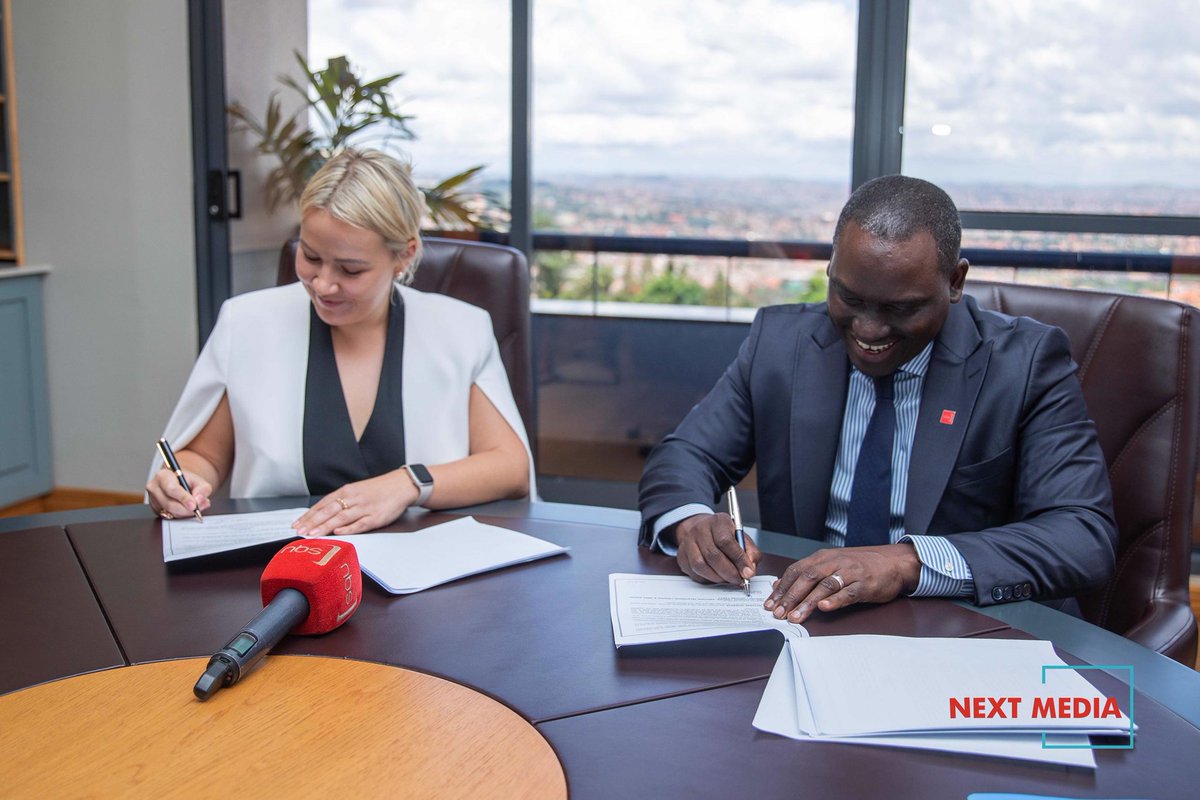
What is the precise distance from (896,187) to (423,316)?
889 millimetres

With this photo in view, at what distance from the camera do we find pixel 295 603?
1.15 metres

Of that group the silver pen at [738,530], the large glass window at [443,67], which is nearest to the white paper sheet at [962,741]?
the silver pen at [738,530]

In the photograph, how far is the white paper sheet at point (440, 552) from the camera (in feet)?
4.41

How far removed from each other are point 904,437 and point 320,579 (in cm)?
95

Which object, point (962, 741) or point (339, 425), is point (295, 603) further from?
point (339, 425)

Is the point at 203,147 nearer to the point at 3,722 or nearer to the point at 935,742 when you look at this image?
the point at 3,722

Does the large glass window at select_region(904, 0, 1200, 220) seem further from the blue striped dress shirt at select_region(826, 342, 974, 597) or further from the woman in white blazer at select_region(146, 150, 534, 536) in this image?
the woman in white blazer at select_region(146, 150, 534, 536)

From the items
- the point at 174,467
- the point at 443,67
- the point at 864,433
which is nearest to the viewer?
the point at 174,467

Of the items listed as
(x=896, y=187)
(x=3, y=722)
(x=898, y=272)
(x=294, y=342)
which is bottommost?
A: (x=3, y=722)

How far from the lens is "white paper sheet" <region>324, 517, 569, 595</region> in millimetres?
1345

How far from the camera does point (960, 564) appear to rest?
52.7 inches

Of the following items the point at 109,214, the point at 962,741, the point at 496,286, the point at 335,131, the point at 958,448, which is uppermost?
the point at 335,131

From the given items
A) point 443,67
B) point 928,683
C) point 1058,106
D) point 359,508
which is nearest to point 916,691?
point 928,683

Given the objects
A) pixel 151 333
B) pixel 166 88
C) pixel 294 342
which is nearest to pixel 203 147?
pixel 166 88
